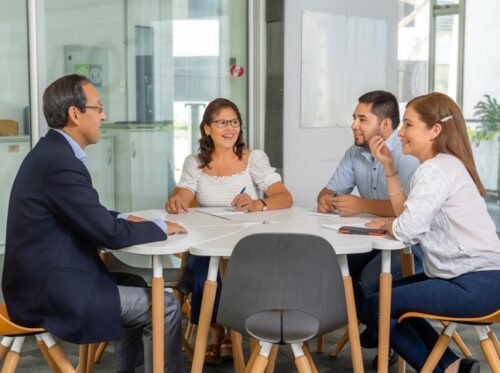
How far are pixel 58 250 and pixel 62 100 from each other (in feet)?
1.99

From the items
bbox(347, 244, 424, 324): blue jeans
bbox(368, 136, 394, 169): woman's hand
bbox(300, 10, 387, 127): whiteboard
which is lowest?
bbox(347, 244, 424, 324): blue jeans

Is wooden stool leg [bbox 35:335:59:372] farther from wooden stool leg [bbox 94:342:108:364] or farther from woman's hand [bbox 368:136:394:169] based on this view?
woman's hand [bbox 368:136:394:169]

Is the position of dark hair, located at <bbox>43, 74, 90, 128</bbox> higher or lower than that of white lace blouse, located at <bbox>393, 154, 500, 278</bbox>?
higher

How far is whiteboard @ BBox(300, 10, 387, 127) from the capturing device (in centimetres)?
604

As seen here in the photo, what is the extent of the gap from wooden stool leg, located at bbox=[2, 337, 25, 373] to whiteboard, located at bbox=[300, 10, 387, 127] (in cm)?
339

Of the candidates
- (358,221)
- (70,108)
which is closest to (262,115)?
(358,221)

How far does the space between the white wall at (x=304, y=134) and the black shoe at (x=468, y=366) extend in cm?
292

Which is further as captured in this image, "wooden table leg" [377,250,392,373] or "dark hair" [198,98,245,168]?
"dark hair" [198,98,245,168]

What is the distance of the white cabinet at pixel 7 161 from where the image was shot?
4695 mm

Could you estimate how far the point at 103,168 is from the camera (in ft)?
16.8

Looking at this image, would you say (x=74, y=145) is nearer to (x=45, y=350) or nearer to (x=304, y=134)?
(x=45, y=350)

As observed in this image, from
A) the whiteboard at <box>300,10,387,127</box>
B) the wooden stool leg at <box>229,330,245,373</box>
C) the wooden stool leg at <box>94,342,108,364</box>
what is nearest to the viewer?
the wooden stool leg at <box>229,330,245,373</box>

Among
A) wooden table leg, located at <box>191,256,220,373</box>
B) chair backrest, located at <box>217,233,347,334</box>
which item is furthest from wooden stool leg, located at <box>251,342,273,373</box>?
wooden table leg, located at <box>191,256,220,373</box>

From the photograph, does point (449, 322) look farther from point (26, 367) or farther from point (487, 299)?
point (26, 367)
